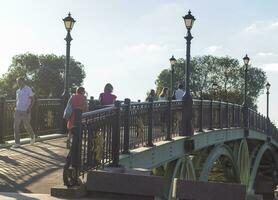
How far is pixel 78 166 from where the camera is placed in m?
8.98

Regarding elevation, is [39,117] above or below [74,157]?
above

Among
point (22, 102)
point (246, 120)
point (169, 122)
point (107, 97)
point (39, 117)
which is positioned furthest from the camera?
point (246, 120)

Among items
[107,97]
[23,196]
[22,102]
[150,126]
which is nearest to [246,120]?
[107,97]

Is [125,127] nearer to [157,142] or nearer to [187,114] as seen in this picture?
[157,142]

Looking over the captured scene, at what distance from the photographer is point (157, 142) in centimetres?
1550

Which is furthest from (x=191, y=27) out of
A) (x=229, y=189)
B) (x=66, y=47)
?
(x=229, y=189)

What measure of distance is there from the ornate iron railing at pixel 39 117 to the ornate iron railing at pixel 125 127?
14.9 ft

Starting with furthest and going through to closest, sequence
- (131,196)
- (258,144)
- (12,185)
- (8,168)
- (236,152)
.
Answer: (258,144) → (236,152) → (8,168) → (12,185) → (131,196)

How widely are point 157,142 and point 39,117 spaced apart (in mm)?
5351

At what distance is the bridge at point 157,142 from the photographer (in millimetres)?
8969

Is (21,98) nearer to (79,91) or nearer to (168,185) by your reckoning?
(79,91)

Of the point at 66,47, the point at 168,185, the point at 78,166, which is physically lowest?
the point at 168,185

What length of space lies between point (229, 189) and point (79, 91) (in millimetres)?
5858

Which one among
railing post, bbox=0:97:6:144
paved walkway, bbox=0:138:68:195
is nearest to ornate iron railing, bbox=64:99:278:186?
paved walkway, bbox=0:138:68:195
